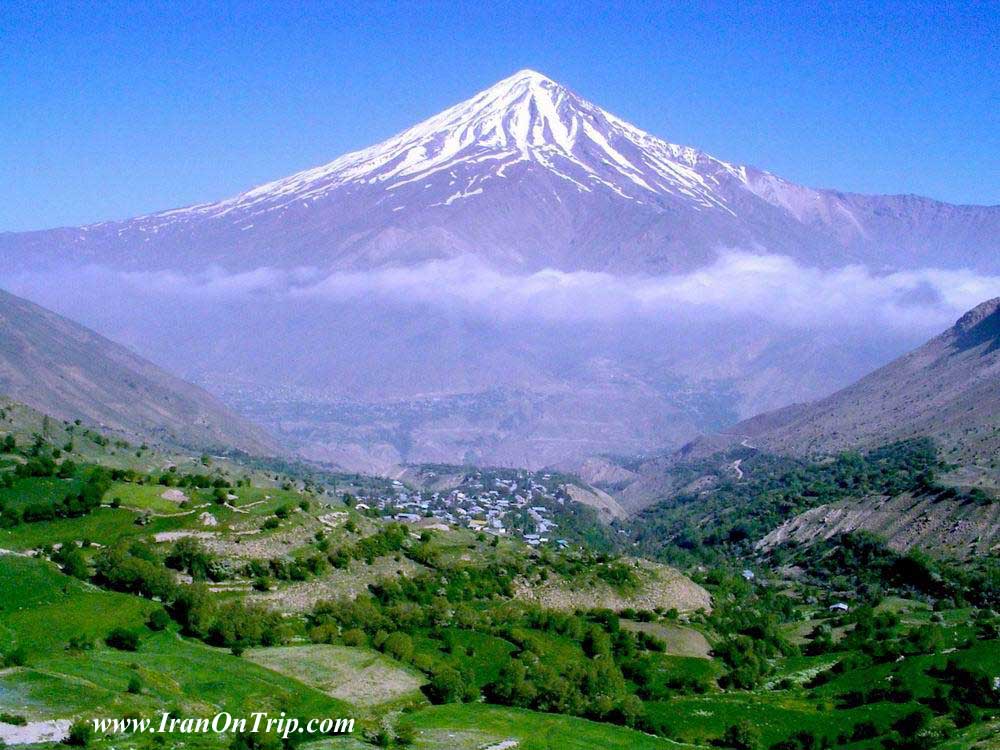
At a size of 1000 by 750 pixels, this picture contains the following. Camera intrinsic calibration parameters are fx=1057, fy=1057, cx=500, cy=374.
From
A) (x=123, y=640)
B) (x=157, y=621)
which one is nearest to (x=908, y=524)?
(x=157, y=621)

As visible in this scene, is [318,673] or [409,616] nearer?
[318,673]

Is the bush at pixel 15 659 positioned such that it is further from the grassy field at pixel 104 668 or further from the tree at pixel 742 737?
the tree at pixel 742 737

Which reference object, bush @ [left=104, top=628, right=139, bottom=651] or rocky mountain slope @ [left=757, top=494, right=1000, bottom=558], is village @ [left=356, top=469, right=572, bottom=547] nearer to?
rocky mountain slope @ [left=757, top=494, right=1000, bottom=558]

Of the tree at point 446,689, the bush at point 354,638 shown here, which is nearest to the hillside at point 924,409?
the bush at point 354,638

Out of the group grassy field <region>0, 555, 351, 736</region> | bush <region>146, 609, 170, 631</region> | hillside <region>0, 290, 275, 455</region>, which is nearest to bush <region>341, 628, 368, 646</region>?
grassy field <region>0, 555, 351, 736</region>

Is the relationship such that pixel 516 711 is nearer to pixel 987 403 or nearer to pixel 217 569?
pixel 217 569

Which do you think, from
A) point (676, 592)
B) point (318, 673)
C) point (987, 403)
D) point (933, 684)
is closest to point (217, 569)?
point (318, 673)
